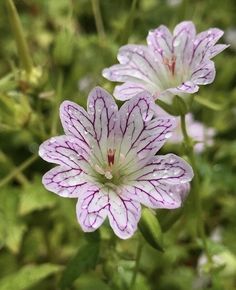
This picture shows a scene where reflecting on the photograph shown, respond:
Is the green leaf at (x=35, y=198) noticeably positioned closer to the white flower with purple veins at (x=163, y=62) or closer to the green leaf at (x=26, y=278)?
the green leaf at (x=26, y=278)

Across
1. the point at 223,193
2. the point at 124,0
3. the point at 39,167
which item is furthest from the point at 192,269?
the point at 124,0

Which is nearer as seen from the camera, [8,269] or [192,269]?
[8,269]

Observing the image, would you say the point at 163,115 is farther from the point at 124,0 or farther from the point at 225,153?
the point at 124,0

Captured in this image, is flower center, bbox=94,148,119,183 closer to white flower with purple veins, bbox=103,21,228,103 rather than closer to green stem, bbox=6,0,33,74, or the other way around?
white flower with purple veins, bbox=103,21,228,103

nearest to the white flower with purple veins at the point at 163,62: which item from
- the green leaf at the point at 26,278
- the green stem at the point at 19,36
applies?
the green stem at the point at 19,36

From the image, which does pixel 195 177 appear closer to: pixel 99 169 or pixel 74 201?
pixel 99 169

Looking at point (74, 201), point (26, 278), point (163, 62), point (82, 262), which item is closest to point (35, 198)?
point (74, 201)

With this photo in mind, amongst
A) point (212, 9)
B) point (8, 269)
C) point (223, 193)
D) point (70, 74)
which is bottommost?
point (8, 269)

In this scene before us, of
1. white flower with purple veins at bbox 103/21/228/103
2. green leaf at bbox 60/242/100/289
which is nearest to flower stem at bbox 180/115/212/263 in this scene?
white flower with purple veins at bbox 103/21/228/103
